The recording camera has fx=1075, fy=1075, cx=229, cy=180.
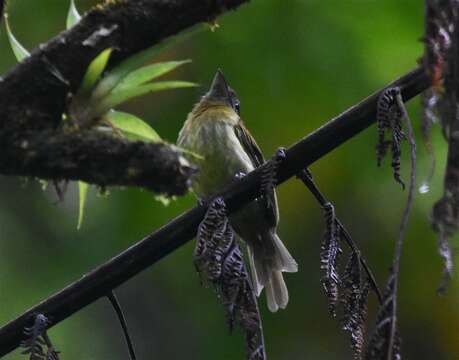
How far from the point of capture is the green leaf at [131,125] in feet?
7.51

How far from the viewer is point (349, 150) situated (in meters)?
5.59

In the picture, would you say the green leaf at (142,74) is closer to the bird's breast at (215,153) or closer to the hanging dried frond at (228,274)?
the hanging dried frond at (228,274)

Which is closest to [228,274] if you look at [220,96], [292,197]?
[220,96]

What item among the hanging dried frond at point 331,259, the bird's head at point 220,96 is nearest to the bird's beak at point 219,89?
the bird's head at point 220,96

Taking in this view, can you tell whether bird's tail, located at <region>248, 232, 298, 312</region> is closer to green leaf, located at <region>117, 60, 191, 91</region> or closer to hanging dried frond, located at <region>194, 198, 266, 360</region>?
hanging dried frond, located at <region>194, 198, 266, 360</region>

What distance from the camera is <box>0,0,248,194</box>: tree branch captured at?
2197mm

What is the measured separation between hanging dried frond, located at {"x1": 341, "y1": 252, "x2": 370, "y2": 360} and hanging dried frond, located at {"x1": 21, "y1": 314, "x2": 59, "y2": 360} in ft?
2.29

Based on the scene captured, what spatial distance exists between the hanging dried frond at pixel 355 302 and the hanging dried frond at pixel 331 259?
0.03 m

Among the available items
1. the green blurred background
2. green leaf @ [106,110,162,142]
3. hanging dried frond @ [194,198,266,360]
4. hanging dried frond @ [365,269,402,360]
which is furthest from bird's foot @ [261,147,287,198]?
the green blurred background

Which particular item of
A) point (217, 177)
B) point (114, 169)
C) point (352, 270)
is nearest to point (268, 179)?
point (352, 270)

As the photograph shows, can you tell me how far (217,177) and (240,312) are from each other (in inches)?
98.9

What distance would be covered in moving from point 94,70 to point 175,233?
1.86 ft

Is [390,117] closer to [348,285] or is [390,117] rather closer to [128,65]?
[348,285]

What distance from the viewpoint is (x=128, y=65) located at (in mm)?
2297
